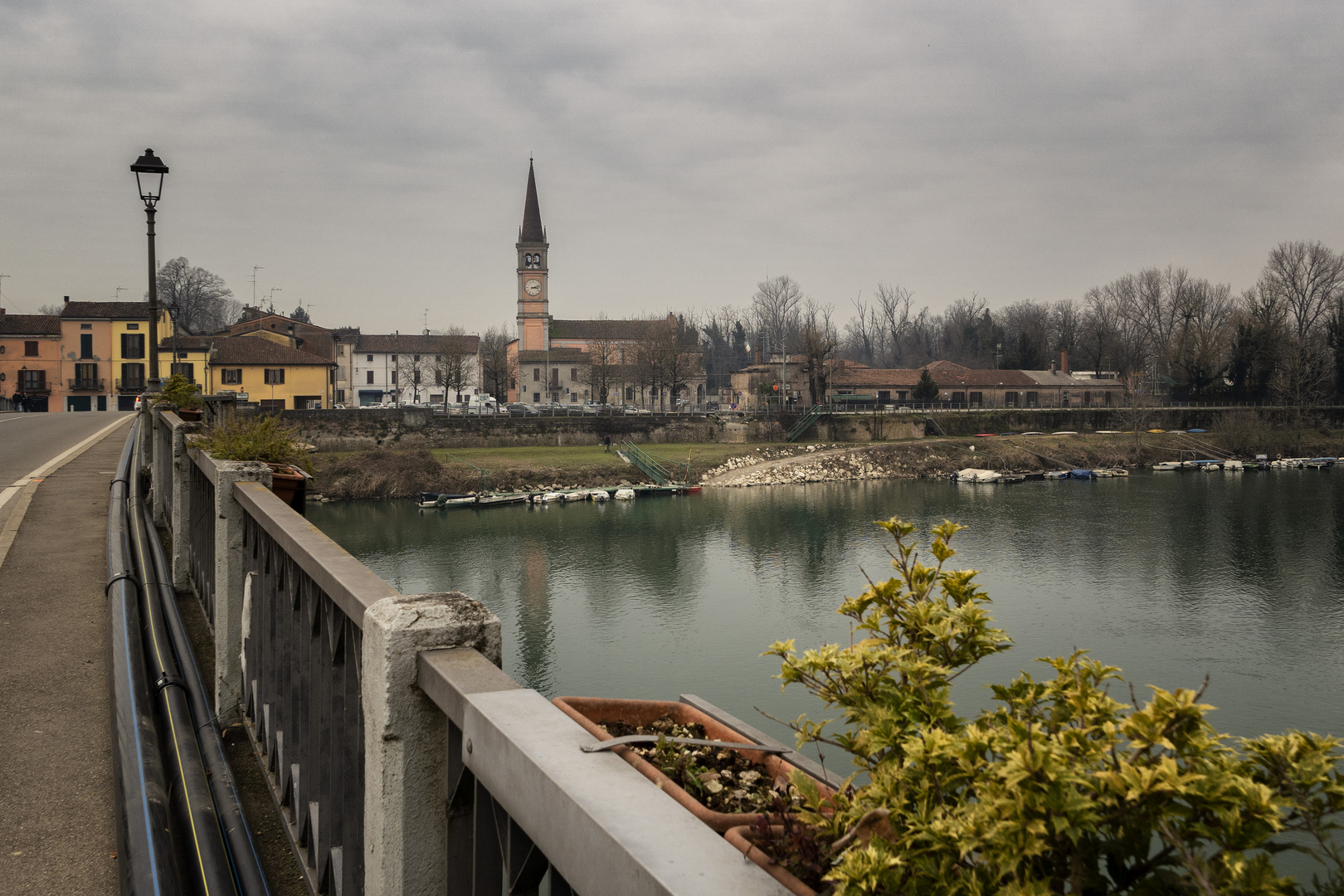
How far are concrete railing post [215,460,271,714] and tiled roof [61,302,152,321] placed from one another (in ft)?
197

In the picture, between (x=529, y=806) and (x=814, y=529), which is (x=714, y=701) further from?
(x=814, y=529)

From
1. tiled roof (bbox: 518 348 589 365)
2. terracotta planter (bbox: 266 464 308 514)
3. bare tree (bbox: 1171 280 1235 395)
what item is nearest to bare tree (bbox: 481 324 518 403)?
tiled roof (bbox: 518 348 589 365)

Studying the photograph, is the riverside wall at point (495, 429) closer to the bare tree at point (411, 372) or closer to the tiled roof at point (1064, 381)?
the bare tree at point (411, 372)

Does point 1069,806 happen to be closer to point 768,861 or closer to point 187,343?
point 768,861

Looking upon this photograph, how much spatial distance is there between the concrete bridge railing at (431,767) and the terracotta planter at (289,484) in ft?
6.64

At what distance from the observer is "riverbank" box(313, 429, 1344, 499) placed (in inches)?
1666

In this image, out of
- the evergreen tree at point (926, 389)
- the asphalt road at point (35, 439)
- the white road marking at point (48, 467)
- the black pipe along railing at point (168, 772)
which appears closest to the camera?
the black pipe along railing at point (168, 772)

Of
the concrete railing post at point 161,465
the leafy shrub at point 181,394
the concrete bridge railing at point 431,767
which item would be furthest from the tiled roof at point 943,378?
the concrete bridge railing at point 431,767

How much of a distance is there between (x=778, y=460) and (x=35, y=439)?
39.2 m

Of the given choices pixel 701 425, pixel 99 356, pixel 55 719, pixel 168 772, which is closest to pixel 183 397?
pixel 55 719

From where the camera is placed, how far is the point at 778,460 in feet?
173

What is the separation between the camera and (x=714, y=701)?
15148mm

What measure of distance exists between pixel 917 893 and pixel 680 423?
56405 millimetres

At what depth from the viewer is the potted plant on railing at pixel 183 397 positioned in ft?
29.9
